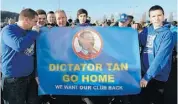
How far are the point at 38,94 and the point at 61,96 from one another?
418 millimetres

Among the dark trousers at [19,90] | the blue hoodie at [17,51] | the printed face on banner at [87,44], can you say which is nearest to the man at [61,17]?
the printed face on banner at [87,44]

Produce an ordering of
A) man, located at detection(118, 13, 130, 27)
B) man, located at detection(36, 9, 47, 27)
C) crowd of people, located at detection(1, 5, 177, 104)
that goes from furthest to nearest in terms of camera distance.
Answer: man, located at detection(36, 9, 47, 27)
man, located at detection(118, 13, 130, 27)
crowd of people, located at detection(1, 5, 177, 104)

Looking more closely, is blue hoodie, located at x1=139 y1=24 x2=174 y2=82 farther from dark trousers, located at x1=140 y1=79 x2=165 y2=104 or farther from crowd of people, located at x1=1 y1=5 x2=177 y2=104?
dark trousers, located at x1=140 y1=79 x2=165 y2=104

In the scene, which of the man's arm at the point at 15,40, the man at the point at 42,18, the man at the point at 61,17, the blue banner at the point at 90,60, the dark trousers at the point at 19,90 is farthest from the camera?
the man at the point at 42,18

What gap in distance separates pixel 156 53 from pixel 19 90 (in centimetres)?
206

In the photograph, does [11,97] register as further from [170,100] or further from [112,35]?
[170,100]

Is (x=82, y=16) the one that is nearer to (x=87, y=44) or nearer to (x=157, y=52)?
(x=87, y=44)

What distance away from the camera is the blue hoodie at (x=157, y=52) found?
5039 millimetres

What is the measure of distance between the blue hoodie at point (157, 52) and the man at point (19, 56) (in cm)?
167

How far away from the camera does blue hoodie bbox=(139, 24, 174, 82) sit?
504 cm

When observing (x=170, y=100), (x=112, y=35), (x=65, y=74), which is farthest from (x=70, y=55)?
(x=170, y=100)

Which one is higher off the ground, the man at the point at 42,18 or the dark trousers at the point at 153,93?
the man at the point at 42,18

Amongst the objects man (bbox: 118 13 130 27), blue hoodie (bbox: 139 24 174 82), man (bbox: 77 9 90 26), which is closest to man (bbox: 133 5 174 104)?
blue hoodie (bbox: 139 24 174 82)

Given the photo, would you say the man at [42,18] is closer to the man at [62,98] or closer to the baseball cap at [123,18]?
the man at [62,98]
